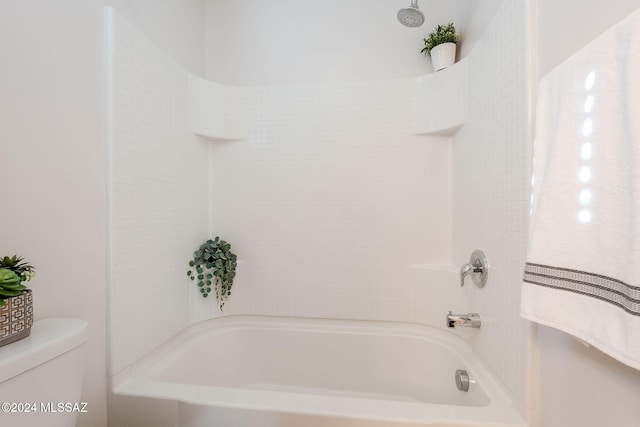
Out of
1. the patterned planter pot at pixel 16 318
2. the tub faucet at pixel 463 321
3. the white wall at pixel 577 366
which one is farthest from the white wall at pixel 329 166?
the patterned planter pot at pixel 16 318

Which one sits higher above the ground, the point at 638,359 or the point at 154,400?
the point at 638,359

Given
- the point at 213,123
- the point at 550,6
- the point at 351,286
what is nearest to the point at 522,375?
the point at 351,286

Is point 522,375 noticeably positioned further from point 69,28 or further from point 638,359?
point 69,28

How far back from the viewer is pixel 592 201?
646 mm

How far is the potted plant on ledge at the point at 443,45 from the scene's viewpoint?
1649mm

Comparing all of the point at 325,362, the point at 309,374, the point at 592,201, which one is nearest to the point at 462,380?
the point at 325,362

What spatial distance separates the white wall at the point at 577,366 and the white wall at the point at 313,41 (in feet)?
3.17

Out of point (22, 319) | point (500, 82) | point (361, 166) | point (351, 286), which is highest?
point (500, 82)

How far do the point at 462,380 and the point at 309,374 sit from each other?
2.88ft

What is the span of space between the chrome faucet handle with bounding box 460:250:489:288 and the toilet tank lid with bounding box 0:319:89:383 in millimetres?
1494

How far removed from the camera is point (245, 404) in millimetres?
1075

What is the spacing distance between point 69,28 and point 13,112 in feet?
1.31

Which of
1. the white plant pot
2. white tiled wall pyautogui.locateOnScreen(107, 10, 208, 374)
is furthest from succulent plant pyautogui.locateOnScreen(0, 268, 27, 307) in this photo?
the white plant pot

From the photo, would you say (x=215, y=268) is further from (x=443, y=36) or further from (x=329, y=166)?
(x=443, y=36)
